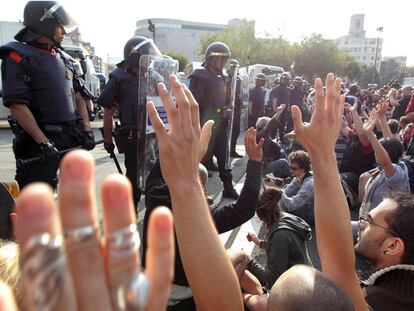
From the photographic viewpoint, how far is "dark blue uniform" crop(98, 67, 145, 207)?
362cm

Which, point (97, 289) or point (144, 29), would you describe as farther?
point (144, 29)

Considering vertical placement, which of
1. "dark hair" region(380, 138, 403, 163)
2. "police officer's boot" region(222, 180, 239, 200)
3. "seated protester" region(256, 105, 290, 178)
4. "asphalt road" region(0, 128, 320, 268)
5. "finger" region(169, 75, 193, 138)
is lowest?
"asphalt road" region(0, 128, 320, 268)

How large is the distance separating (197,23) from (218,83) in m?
103

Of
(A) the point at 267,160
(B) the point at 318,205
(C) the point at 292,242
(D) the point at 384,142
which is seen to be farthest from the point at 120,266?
(A) the point at 267,160

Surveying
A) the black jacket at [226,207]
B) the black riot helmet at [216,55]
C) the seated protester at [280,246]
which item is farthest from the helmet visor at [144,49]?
the seated protester at [280,246]

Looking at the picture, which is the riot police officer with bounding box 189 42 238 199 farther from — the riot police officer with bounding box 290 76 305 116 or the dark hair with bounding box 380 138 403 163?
the riot police officer with bounding box 290 76 305 116

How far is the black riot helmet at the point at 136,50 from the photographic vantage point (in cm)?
358

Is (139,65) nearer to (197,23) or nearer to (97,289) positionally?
(97,289)

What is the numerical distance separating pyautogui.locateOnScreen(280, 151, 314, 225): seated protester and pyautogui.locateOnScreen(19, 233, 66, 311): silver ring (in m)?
3.78

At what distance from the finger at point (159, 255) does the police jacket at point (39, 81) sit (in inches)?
94.4

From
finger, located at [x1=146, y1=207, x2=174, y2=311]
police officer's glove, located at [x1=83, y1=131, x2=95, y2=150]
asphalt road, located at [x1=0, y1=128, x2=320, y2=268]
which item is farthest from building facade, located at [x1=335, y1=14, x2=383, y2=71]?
finger, located at [x1=146, y1=207, x2=174, y2=311]

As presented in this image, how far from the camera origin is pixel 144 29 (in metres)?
98.3

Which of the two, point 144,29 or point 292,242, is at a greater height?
point 144,29

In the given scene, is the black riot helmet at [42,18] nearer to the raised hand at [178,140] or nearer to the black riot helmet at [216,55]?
the raised hand at [178,140]
